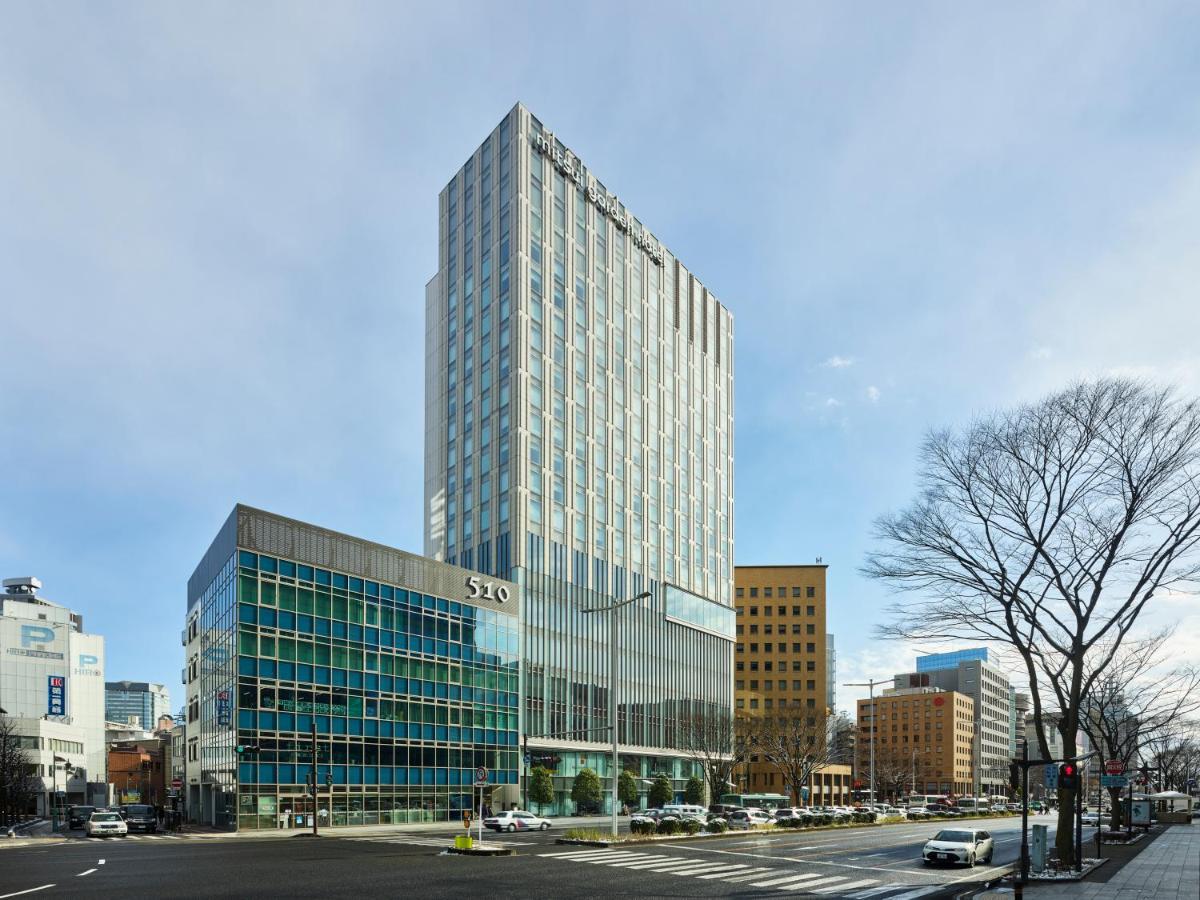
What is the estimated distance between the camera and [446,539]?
97875 mm

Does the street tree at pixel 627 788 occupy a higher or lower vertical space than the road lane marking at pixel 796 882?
lower

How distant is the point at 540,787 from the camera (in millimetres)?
81938

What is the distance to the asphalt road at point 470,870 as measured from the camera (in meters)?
26.5

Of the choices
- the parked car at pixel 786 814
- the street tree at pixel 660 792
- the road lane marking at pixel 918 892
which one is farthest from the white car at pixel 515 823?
the road lane marking at pixel 918 892

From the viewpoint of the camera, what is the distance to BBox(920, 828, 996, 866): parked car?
36.9 m

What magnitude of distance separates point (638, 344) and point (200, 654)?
54.7 meters

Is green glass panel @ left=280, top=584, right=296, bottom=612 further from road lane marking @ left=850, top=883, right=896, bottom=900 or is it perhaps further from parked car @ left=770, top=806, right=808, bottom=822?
road lane marking @ left=850, top=883, right=896, bottom=900

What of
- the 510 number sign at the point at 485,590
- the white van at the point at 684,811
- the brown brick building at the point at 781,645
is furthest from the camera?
the brown brick building at the point at 781,645

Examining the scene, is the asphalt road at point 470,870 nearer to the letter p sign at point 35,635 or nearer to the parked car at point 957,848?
the parked car at point 957,848

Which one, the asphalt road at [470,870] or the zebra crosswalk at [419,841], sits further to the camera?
the zebra crosswalk at [419,841]

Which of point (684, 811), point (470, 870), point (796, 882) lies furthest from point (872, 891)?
point (684, 811)

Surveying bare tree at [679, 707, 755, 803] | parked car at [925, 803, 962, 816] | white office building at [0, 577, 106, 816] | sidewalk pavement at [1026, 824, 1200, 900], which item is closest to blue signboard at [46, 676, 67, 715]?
white office building at [0, 577, 106, 816]

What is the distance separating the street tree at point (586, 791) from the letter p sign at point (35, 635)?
9945 cm

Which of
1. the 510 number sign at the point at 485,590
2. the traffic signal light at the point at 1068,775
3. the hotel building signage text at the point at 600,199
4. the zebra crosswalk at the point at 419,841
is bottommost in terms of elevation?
the zebra crosswalk at the point at 419,841
